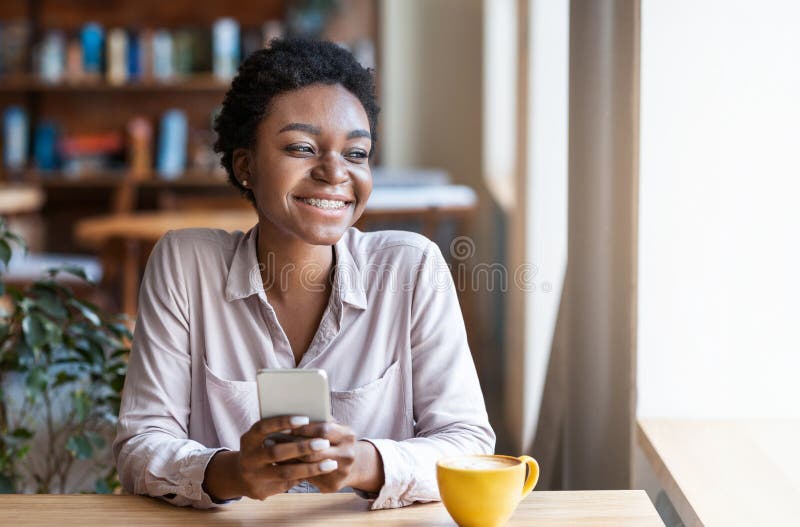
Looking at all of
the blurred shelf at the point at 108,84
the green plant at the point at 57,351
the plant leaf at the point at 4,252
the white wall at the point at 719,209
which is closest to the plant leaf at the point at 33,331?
the green plant at the point at 57,351

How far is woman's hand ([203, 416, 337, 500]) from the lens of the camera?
1.08 meters

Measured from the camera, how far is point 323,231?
4.65ft

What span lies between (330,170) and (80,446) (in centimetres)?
88

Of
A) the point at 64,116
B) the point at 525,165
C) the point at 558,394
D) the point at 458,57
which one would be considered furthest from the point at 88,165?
the point at 558,394

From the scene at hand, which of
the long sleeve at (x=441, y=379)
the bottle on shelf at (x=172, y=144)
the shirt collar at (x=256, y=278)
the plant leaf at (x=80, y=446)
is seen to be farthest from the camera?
the bottle on shelf at (x=172, y=144)

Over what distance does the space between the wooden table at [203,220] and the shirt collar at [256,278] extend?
2.38 metres

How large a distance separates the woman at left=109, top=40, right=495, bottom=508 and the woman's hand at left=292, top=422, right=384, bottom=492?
0.14m

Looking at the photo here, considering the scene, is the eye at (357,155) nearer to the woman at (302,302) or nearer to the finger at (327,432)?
the woman at (302,302)

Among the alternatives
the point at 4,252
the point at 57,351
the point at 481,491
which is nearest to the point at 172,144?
the point at 57,351

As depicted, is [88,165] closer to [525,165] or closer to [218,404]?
[525,165]

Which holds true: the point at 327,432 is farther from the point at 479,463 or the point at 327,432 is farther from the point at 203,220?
the point at 203,220

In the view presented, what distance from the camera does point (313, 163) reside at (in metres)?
1.41

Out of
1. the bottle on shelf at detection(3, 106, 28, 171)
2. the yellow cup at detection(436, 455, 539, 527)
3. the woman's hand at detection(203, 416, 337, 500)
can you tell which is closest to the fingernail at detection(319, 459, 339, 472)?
the woman's hand at detection(203, 416, 337, 500)

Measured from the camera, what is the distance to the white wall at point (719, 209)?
159 centimetres
